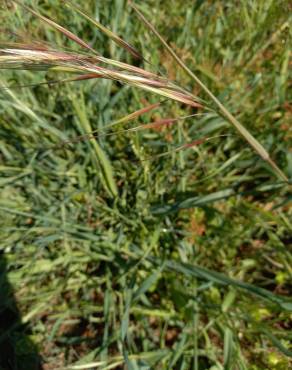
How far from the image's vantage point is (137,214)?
1.25 meters

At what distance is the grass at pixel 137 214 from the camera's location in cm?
117

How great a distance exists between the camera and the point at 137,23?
1.41m

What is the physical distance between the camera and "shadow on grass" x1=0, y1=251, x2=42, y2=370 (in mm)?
1198

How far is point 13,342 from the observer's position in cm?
121

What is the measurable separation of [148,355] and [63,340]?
0.84ft

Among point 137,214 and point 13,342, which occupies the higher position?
point 137,214

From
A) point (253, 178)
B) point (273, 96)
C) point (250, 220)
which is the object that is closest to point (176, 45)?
point (273, 96)

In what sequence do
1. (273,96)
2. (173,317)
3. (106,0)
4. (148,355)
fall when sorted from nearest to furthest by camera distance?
(148,355) → (173,317) → (106,0) → (273,96)

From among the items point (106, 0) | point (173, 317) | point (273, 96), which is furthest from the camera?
point (273, 96)

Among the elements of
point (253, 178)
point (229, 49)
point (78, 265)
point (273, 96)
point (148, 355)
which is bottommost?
point (148, 355)

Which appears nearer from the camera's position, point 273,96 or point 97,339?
point 97,339

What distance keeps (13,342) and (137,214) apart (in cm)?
50

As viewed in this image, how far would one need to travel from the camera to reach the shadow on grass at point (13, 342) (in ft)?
3.93

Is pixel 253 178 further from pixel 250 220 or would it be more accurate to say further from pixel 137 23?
pixel 137 23
